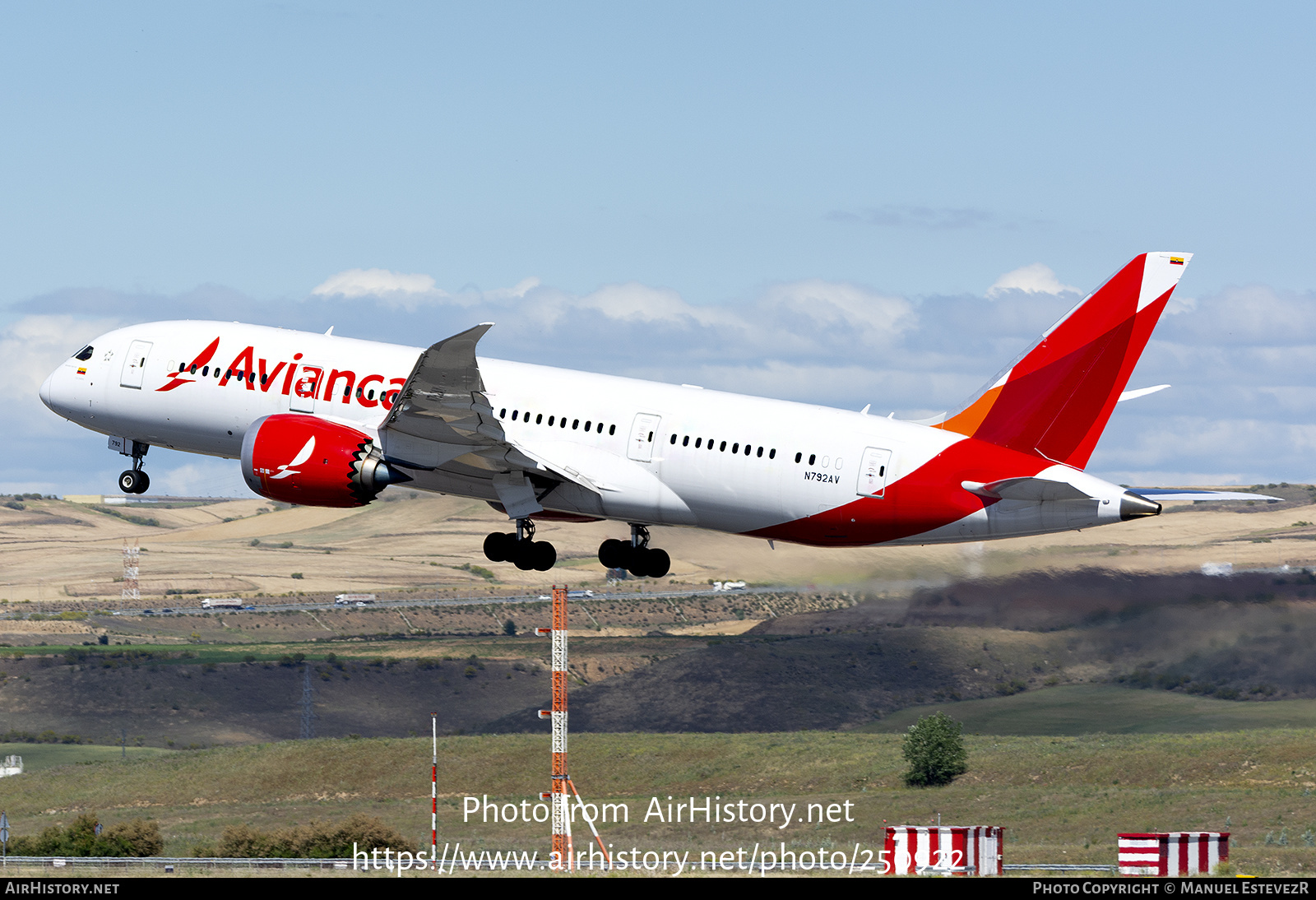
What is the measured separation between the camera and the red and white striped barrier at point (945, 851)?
5719 centimetres

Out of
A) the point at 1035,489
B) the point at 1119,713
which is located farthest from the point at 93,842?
the point at 1119,713

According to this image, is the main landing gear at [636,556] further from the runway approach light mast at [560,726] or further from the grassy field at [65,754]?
the grassy field at [65,754]

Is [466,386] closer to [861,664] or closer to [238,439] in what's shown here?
[238,439]

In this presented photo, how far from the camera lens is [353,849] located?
7194 cm

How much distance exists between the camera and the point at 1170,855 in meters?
55.4

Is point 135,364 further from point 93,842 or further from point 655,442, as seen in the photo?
point 93,842

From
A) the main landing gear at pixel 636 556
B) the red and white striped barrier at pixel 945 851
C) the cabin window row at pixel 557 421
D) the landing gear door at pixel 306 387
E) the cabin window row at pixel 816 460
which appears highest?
the landing gear door at pixel 306 387

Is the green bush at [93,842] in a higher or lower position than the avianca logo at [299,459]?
lower

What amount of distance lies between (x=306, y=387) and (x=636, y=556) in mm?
10714

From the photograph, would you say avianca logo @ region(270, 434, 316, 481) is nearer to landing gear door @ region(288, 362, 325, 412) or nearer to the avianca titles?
the avianca titles

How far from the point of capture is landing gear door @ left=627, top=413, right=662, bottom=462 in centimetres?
4584

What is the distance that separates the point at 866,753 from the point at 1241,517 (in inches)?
1556

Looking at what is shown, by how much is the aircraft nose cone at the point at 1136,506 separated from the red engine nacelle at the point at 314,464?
19132mm

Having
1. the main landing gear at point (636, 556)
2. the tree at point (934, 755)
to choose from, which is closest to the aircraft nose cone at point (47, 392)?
the main landing gear at point (636, 556)
